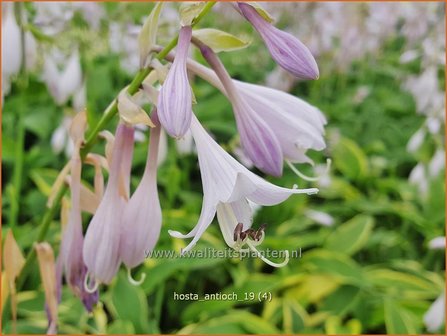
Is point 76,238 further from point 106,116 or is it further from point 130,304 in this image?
point 130,304

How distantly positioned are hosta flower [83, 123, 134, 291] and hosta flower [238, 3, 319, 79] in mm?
188

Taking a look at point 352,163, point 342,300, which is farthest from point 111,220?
point 352,163

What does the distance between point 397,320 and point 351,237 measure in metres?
0.41

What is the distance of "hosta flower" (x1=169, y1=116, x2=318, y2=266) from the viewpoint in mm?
593

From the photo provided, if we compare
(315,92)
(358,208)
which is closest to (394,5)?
(315,92)

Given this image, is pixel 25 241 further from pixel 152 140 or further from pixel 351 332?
pixel 152 140

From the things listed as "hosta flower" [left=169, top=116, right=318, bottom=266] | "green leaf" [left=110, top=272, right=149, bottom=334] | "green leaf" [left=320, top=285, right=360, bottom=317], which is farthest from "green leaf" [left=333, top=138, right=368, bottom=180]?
"hosta flower" [left=169, top=116, right=318, bottom=266]

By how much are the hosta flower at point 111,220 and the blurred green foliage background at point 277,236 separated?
→ 306 millimetres

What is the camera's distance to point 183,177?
81.4 inches

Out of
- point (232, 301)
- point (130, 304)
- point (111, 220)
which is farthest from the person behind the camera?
point (232, 301)

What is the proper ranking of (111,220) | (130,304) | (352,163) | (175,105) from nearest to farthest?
(175,105)
(111,220)
(130,304)
(352,163)

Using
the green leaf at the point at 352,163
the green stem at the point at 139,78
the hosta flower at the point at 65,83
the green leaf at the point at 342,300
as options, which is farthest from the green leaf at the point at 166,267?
the green leaf at the point at 352,163

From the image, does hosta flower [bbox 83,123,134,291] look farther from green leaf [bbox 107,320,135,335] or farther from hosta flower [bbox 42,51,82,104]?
hosta flower [bbox 42,51,82,104]

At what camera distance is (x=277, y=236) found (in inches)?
71.0
